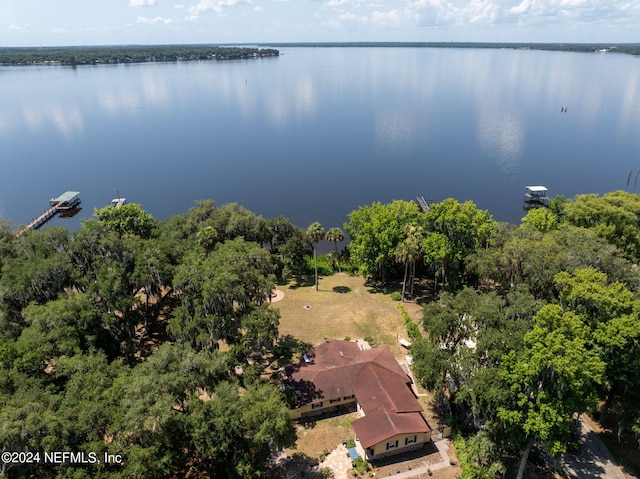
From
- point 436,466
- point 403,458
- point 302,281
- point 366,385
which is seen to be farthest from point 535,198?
point 403,458

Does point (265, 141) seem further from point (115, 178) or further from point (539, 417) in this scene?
point (539, 417)

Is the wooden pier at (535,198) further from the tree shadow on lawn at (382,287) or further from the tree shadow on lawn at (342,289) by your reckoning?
the tree shadow on lawn at (342,289)

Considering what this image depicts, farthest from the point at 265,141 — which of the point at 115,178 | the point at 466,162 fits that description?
the point at 466,162

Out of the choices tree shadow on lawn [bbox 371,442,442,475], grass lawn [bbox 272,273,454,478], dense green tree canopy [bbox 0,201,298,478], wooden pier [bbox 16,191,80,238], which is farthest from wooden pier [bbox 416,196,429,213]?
wooden pier [bbox 16,191,80,238]

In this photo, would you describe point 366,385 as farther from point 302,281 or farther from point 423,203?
point 423,203

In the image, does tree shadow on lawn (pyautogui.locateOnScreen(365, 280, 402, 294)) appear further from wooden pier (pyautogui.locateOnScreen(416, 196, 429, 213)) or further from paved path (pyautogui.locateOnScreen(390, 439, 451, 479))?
wooden pier (pyautogui.locateOnScreen(416, 196, 429, 213))

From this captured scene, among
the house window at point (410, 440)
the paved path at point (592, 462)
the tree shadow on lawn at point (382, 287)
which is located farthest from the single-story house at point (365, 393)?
the tree shadow on lawn at point (382, 287)
